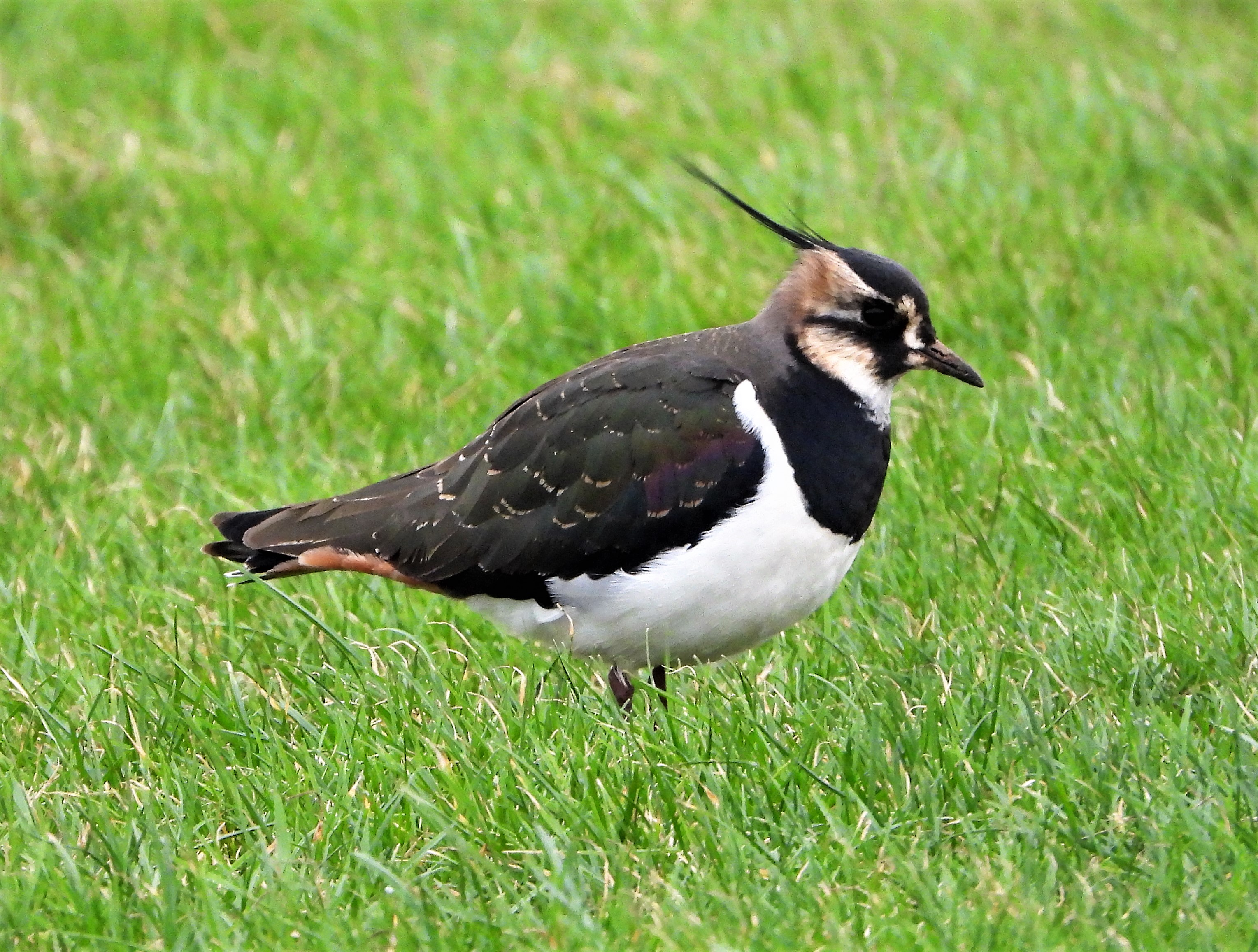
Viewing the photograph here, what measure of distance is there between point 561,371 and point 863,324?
92.6 inches

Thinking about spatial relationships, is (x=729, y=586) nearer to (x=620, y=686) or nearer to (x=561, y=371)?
(x=620, y=686)

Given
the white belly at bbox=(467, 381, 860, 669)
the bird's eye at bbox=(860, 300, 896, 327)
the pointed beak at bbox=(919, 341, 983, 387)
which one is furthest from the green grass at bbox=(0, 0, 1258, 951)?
the bird's eye at bbox=(860, 300, 896, 327)

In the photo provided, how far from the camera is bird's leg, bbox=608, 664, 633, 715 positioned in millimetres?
5434

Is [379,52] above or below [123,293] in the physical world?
above

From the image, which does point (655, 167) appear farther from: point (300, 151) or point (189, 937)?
point (189, 937)

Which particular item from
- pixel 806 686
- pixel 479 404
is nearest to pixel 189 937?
pixel 806 686

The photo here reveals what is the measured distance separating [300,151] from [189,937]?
248 inches

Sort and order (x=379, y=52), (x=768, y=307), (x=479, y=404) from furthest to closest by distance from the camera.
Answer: (x=379, y=52) → (x=479, y=404) → (x=768, y=307)

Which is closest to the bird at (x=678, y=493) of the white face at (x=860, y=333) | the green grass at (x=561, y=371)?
the white face at (x=860, y=333)

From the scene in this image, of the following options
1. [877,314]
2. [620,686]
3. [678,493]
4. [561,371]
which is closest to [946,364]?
[877,314]

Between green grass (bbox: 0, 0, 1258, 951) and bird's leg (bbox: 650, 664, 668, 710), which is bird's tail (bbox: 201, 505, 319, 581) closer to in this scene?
green grass (bbox: 0, 0, 1258, 951)

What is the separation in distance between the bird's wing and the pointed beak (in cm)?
61

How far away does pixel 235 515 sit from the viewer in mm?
5910

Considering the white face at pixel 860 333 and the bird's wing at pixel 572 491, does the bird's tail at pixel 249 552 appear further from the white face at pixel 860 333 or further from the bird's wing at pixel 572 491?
the white face at pixel 860 333
